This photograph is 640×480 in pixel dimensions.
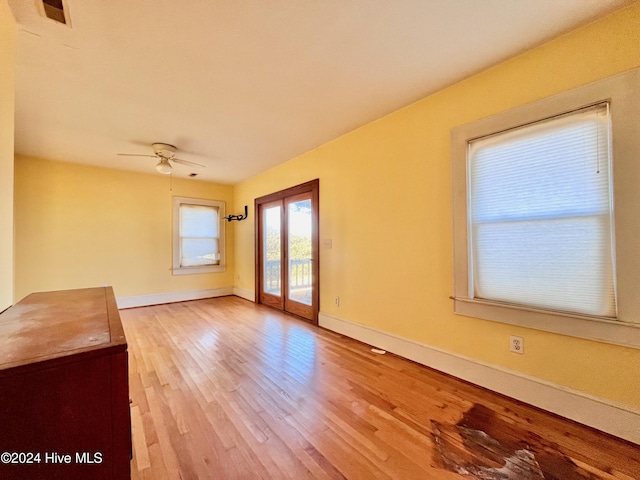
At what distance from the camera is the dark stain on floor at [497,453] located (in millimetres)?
1327

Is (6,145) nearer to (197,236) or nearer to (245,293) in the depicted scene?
(197,236)

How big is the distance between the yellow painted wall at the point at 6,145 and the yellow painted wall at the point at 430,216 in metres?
2.80

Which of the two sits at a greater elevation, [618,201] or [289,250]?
[618,201]

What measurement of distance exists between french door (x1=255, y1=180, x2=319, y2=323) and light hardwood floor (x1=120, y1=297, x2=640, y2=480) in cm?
143

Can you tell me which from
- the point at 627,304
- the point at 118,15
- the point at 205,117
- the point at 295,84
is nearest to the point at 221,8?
the point at 118,15

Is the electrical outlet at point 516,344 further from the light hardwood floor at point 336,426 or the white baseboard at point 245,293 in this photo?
the white baseboard at point 245,293

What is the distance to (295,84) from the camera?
2.24 meters

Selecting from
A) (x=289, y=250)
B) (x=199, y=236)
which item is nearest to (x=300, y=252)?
(x=289, y=250)

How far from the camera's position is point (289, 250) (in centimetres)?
444

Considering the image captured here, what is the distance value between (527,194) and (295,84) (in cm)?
204

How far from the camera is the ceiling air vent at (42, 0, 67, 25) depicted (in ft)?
4.83

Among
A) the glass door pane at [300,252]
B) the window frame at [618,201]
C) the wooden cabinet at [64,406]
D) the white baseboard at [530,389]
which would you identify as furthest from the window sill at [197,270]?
the window frame at [618,201]

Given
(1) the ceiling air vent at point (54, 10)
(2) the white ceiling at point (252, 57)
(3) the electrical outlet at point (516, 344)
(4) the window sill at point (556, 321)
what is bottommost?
(3) the electrical outlet at point (516, 344)

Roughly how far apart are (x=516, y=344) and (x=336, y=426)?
146 centimetres
